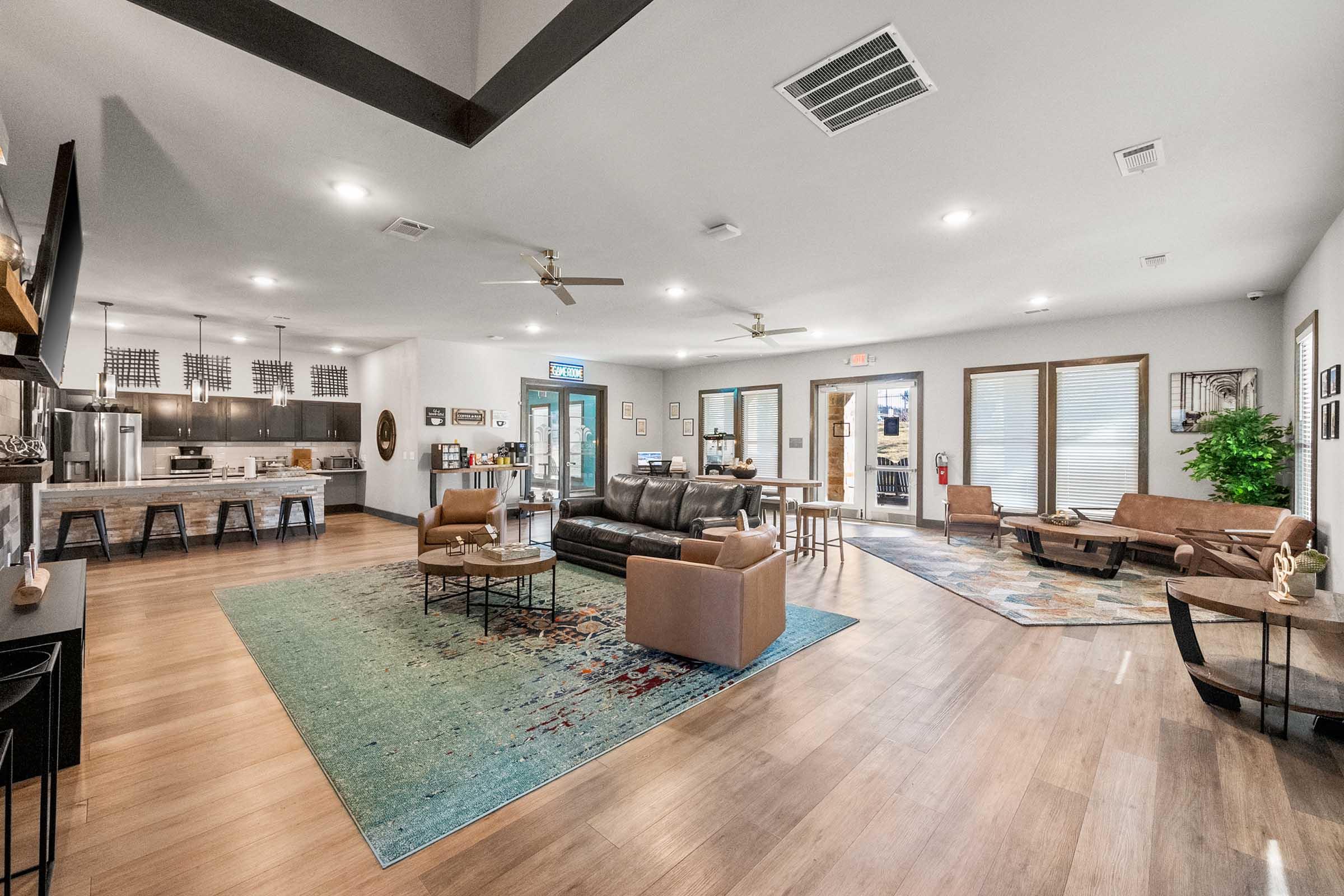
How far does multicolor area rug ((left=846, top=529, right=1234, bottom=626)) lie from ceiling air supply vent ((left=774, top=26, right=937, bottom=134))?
3572 mm

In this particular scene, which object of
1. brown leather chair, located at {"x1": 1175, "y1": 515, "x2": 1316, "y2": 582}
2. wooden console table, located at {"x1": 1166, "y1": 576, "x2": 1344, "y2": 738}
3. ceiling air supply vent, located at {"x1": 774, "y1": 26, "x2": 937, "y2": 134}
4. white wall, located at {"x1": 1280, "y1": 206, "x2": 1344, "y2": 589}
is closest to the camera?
ceiling air supply vent, located at {"x1": 774, "y1": 26, "x2": 937, "y2": 134}

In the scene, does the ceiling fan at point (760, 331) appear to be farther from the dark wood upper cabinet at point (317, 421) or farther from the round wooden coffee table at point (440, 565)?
the dark wood upper cabinet at point (317, 421)

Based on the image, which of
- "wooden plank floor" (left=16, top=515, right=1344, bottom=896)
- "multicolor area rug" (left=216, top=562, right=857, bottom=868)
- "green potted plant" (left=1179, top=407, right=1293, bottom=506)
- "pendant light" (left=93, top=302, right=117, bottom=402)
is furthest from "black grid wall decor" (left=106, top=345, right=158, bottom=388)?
"green potted plant" (left=1179, top=407, right=1293, bottom=506)

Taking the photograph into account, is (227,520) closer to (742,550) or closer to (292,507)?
(292,507)

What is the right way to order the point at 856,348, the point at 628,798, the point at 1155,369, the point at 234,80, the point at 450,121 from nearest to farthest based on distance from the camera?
the point at 628,798
the point at 234,80
the point at 450,121
the point at 1155,369
the point at 856,348

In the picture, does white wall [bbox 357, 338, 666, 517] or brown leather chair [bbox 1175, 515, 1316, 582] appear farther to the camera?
white wall [bbox 357, 338, 666, 517]

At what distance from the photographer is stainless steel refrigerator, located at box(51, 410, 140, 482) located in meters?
6.95

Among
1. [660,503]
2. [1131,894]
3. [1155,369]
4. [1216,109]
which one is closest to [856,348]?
[1155,369]

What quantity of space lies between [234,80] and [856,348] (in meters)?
8.32

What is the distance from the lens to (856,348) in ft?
30.2

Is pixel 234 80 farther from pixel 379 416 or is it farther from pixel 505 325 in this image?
pixel 379 416

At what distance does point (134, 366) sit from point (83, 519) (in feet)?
9.84

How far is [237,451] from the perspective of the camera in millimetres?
9172

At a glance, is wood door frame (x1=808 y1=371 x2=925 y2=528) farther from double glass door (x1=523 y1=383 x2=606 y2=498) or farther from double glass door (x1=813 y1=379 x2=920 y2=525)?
double glass door (x1=523 y1=383 x2=606 y2=498)
